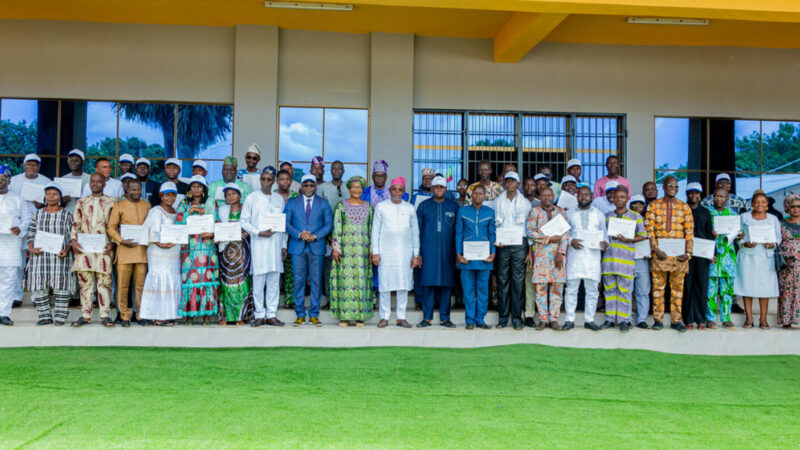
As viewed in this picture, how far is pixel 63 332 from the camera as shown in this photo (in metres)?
6.77

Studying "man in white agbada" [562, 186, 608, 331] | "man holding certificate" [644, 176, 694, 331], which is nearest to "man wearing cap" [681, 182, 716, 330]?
"man holding certificate" [644, 176, 694, 331]

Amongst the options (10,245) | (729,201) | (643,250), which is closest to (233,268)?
(10,245)

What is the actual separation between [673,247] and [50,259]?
277 inches

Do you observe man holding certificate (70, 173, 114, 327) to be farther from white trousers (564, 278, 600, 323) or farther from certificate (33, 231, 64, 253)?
white trousers (564, 278, 600, 323)

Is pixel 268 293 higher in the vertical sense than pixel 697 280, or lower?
lower

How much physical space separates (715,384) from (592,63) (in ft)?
21.1

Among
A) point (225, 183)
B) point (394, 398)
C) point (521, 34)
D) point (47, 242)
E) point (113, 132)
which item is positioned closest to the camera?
point (394, 398)

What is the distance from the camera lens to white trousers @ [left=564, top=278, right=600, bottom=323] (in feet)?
23.6

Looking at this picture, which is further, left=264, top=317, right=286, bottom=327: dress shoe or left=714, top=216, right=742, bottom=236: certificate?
left=714, top=216, right=742, bottom=236: certificate

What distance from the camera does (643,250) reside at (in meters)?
7.20

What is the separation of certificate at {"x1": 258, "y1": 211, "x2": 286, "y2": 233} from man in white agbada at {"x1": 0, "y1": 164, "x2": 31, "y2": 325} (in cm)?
265

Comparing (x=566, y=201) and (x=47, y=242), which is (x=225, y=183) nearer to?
(x=47, y=242)

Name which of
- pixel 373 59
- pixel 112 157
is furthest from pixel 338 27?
pixel 112 157

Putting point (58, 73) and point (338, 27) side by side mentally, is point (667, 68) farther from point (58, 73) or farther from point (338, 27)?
point (58, 73)
